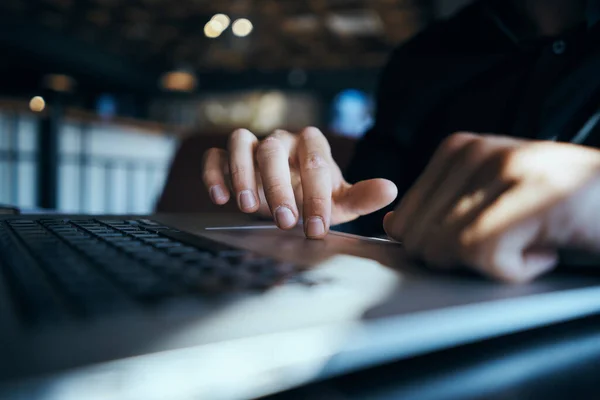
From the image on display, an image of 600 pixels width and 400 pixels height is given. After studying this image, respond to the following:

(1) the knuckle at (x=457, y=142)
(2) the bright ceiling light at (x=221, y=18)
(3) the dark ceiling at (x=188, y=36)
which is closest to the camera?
(1) the knuckle at (x=457, y=142)

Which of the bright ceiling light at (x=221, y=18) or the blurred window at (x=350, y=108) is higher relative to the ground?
the blurred window at (x=350, y=108)

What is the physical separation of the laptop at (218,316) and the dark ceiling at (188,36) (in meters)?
4.14

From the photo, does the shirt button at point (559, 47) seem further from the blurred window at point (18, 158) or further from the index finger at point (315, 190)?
the blurred window at point (18, 158)

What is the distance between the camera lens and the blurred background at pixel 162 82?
3305mm

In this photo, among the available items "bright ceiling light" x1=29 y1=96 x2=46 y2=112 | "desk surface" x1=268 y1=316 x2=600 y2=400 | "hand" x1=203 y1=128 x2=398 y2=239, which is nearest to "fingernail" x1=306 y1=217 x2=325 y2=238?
"hand" x1=203 y1=128 x2=398 y2=239

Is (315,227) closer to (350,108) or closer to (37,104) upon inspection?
(37,104)

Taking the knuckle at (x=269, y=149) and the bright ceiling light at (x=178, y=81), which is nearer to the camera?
the knuckle at (x=269, y=149)

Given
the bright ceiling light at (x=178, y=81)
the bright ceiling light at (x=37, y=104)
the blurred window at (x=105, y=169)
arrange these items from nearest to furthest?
the bright ceiling light at (x=37, y=104) < the blurred window at (x=105, y=169) < the bright ceiling light at (x=178, y=81)

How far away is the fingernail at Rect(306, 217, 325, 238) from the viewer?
0.48 m

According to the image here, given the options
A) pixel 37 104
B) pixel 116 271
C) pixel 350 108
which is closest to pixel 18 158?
pixel 37 104

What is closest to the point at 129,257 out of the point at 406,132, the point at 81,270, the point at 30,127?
the point at 81,270

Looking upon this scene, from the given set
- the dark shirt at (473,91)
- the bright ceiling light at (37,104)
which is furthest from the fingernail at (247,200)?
the bright ceiling light at (37,104)

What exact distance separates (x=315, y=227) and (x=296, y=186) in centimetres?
20

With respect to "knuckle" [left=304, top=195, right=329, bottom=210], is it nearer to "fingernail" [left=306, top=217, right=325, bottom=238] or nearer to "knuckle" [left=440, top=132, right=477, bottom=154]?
"fingernail" [left=306, top=217, right=325, bottom=238]
